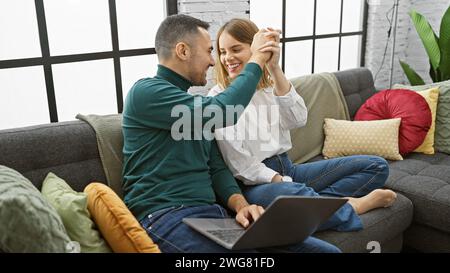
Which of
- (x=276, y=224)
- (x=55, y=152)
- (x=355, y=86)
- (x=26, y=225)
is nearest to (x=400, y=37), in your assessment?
(x=355, y=86)

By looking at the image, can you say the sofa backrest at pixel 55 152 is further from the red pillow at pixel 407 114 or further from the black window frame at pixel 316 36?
the black window frame at pixel 316 36

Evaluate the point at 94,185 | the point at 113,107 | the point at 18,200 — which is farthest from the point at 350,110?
the point at 18,200

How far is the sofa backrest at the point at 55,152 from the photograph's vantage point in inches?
55.7

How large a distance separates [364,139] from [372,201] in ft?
2.05

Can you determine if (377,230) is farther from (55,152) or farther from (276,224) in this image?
(55,152)

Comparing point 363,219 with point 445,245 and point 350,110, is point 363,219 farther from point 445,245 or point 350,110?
point 350,110

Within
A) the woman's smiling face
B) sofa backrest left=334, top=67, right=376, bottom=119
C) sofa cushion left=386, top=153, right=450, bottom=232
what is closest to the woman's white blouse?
the woman's smiling face

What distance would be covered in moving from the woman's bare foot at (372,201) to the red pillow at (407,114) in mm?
676

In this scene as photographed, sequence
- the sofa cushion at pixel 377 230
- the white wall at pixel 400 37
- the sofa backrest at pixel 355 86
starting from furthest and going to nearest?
the white wall at pixel 400 37, the sofa backrest at pixel 355 86, the sofa cushion at pixel 377 230

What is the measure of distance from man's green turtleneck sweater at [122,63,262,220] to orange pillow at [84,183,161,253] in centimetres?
18

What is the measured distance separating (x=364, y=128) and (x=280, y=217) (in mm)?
1378

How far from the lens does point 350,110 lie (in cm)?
268

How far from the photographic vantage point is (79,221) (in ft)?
3.83

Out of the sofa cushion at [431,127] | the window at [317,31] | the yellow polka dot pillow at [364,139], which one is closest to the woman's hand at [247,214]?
the yellow polka dot pillow at [364,139]
